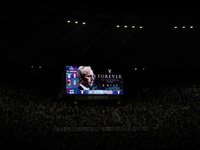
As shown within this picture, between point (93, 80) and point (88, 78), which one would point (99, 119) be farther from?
point (88, 78)

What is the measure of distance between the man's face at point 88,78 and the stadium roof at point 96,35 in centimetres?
127

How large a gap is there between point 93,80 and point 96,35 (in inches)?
160

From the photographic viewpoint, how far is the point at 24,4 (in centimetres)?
1777

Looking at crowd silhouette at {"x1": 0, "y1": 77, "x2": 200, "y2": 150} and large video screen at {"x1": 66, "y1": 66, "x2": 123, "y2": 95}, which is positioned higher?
large video screen at {"x1": 66, "y1": 66, "x2": 123, "y2": 95}

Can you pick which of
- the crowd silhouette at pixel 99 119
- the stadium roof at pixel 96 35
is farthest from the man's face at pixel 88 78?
the crowd silhouette at pixel 99 119

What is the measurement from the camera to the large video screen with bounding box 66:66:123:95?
24469 millimetres

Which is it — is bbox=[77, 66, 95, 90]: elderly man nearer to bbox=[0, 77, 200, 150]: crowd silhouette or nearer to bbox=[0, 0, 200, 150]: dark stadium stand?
bbox=[0, 0, 200, 150]: dark stadium stand

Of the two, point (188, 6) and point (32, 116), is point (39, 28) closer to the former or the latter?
point (32, 116)

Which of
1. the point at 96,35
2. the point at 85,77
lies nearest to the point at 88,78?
the point at 85,77

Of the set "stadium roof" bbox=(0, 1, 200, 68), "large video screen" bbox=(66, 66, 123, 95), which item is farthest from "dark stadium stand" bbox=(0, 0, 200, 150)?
"large video screen" bbox=(66, 66, 123, 95)

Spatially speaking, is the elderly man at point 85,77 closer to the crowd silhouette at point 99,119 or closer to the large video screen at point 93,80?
the large video screen at point 93,80

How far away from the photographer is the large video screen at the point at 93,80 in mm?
24469

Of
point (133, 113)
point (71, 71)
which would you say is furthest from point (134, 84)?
point (71, 71)

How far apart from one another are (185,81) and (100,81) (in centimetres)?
872
